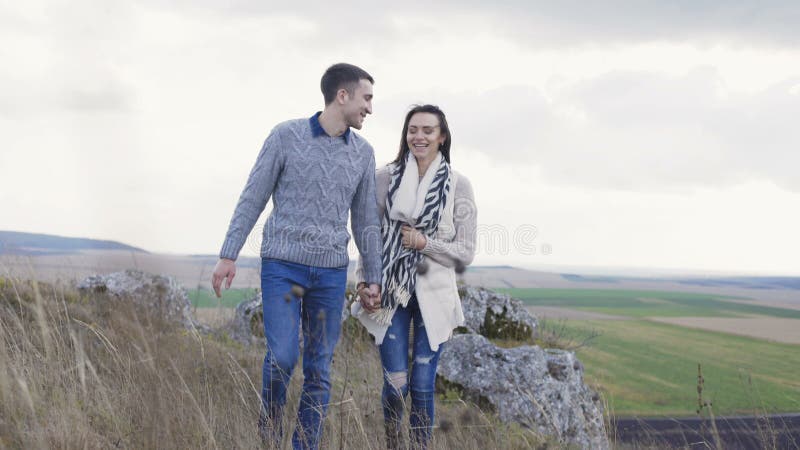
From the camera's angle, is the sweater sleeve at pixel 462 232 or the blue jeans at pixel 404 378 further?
the sweater sleeve at pixel 462 232

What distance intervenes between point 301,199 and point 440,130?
2.97 ft

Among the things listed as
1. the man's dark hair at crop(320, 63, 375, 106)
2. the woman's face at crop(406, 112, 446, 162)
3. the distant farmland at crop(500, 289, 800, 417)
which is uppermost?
the man's dark hair at crop(320, 63, 375, 106)

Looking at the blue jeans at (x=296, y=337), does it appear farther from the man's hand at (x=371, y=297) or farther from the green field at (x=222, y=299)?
the green field at (x=222, y=299)

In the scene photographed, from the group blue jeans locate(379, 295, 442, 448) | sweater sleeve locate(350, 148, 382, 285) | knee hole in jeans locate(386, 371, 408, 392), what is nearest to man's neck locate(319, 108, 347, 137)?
sweater sleeve locate(350, 148, 382, 285)

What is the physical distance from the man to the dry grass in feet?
0.59

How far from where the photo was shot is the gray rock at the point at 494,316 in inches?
→ 327

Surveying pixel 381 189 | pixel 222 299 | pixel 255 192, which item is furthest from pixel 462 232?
pixel 222 299

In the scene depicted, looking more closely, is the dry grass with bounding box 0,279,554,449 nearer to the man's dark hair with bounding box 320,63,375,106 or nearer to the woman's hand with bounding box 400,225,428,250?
the woman's hand with bounding box 400,225,428,250

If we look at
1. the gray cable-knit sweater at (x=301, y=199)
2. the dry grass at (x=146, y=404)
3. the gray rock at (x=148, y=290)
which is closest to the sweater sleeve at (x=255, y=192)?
the gray cable-knit sweater at (x=301, y=199)

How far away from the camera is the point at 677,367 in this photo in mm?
16000

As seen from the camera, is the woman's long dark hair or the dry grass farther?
the woman's long dark hair

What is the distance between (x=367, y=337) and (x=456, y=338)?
2.34m

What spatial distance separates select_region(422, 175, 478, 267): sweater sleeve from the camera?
365cm

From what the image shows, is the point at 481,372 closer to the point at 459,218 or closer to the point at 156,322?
the point at 459,218
